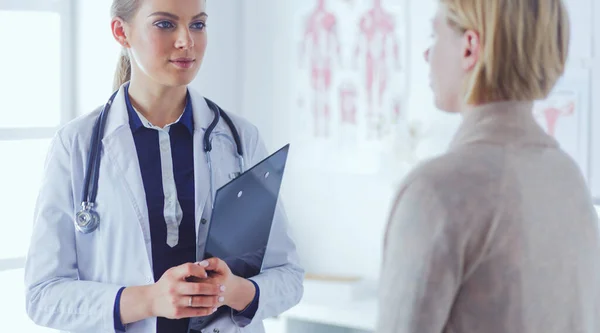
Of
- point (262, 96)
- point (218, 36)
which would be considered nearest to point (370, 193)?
point (262, 96)

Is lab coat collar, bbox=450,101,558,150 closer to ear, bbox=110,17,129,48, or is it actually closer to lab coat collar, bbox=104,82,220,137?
lab coat collar, bbox=104,82,220,137

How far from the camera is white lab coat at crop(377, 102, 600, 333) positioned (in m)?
0.94

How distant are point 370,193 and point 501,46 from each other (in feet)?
7.94

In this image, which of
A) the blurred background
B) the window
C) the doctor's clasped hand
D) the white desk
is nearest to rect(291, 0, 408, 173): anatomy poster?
the blurred background

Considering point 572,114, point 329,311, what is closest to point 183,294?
point 329,311

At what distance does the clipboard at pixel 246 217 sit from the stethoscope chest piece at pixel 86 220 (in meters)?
0.24

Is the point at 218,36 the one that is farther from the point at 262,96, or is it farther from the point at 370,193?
the point at 370,193

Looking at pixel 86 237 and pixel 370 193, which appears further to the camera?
pixel 370 193

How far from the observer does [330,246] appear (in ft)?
11.5

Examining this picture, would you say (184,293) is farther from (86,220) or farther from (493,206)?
(493,206)

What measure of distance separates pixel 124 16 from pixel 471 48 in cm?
92

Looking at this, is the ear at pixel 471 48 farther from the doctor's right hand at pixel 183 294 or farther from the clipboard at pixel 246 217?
the doctor's right hand at pixel 183 294

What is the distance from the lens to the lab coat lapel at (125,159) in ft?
5.18

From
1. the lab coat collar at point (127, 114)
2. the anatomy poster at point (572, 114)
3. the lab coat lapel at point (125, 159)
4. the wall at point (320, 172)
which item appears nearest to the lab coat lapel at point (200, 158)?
the lab coat collar at point (127, 114)
